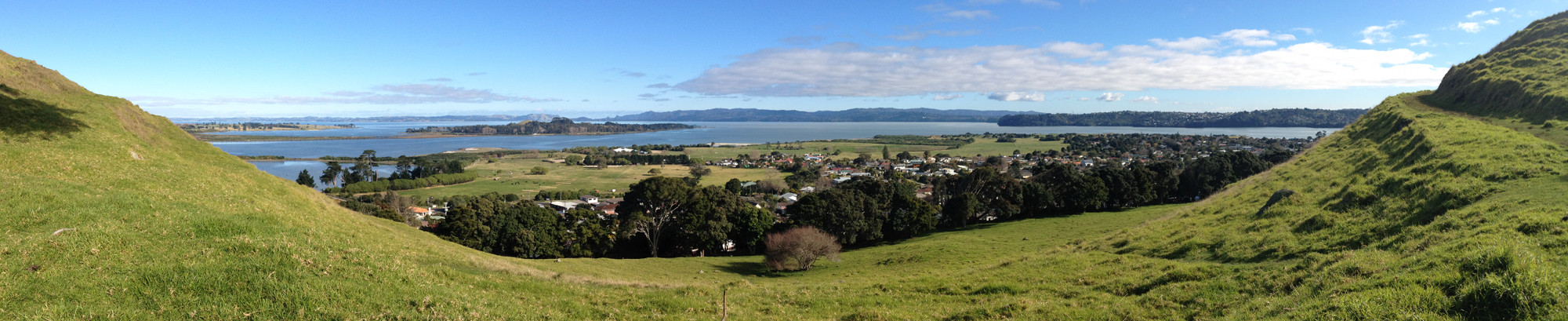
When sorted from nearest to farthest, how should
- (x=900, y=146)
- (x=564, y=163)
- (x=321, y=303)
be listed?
(x=321, y=303) < (x=564, y=163) < (x=900, y=146)

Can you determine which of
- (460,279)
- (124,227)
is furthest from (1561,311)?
(124,227)

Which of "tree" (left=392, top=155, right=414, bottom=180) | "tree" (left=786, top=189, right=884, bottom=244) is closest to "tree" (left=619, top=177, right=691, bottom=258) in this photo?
"tree" (left=786, top=189, right=884, bottom=244)

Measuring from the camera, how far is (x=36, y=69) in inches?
1026

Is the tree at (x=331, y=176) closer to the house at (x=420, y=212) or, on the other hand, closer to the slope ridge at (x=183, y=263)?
the house at (x=420, y=212)

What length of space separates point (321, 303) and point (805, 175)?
8573 cm

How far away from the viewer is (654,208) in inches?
1500

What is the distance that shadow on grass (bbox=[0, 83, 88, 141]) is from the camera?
17984 millimetres

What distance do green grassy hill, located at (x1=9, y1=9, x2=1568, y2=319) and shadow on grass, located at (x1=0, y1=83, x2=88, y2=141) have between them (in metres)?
0.09

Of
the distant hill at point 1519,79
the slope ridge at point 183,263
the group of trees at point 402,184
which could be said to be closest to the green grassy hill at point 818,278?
the slope ridge at point 183,263

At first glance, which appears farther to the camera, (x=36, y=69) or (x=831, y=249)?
(x=831, y=249)

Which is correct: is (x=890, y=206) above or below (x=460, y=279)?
below

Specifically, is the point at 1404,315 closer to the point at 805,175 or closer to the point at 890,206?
the point at 890,206

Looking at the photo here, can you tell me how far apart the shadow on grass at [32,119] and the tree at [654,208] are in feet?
76.1

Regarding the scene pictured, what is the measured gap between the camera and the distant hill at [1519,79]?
2147 cm
